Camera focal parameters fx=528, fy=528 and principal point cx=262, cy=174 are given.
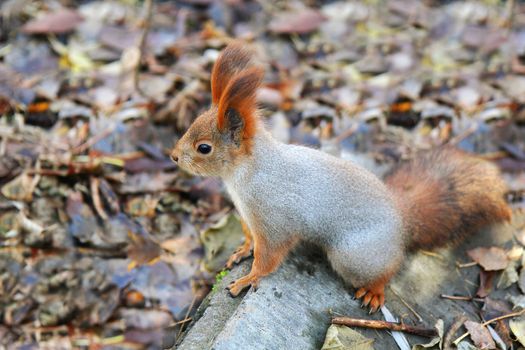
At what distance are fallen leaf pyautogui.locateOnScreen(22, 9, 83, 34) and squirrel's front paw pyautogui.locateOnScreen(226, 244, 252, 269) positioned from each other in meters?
3.57

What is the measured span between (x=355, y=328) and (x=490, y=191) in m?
1.38

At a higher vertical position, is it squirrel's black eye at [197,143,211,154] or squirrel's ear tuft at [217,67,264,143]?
squirrel's ear tuft at [217,67,264,143]

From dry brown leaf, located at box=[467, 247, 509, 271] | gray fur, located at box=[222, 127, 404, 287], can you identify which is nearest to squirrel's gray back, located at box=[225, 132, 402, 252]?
gray fur, located at box=[222, 127, 404, 287]

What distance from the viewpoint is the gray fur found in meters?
2.73

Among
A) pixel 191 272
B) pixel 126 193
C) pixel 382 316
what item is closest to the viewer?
pixel 382 316

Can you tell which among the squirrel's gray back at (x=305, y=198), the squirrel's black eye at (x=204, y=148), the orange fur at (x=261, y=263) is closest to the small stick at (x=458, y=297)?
the squirrel's gray back at (x=305, y=198)

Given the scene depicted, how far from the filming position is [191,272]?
351 centimetres

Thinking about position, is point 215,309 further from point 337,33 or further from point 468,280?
point 337,33

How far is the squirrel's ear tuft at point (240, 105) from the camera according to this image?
95.4 inches

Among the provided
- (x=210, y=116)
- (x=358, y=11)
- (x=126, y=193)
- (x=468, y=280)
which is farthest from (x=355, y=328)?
(x=358, y=11)

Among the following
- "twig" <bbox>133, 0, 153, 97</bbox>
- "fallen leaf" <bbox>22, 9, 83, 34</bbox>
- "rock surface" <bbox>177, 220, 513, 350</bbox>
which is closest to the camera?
"rock surface" <bbox>177, 220, 513, 350</bbox>

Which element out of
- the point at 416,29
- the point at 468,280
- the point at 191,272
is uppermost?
the point at 416,29

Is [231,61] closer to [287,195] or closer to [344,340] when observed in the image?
[287,195]

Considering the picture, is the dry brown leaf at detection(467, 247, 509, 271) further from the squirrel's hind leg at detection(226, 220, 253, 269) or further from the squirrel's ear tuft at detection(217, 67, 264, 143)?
the squirrel's ear tuft at detection(217, 67, 264, 143)
